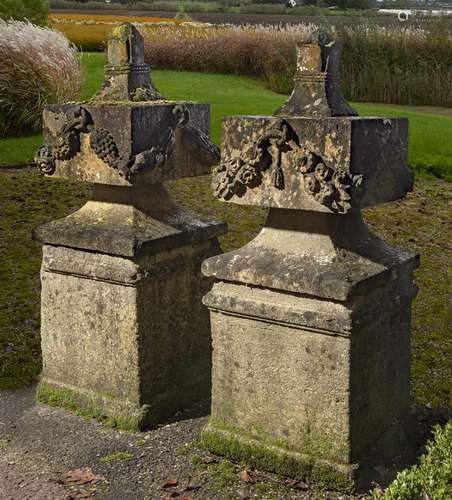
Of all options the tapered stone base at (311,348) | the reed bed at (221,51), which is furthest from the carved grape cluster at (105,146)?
the reed bed at (221,51)

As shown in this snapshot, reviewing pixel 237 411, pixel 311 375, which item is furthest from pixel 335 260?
pixel 237 411

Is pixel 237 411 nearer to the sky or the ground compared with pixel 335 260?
nearer to the ground

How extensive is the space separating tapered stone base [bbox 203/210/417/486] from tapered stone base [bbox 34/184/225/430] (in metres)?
0.51

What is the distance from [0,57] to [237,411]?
35.7ft

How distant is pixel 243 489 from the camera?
3.92 metres

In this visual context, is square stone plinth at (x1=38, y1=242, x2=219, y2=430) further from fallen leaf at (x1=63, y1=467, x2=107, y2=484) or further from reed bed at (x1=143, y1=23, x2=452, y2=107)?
reed bed at (x1=143, y1=23, x2=452, y2=107)

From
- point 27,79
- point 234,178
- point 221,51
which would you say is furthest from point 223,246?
point 221,51

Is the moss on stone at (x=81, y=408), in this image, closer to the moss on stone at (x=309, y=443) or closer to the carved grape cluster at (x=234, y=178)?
the moss on stone at (x=309, y=443)

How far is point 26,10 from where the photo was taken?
22.0 meters

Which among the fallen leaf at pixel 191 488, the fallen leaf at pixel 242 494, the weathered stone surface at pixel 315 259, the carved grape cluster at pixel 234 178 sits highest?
the carved grape cluster at pixel 234 178

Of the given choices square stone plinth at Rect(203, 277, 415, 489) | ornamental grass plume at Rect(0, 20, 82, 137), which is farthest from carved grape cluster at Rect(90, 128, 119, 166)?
ornamental grass plume at Rect(0, 20, 82, 137)

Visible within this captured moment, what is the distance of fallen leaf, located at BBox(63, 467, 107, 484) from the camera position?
13.3 ft

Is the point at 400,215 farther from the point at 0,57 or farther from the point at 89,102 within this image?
the point at 0,57

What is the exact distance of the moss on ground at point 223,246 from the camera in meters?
5.77
